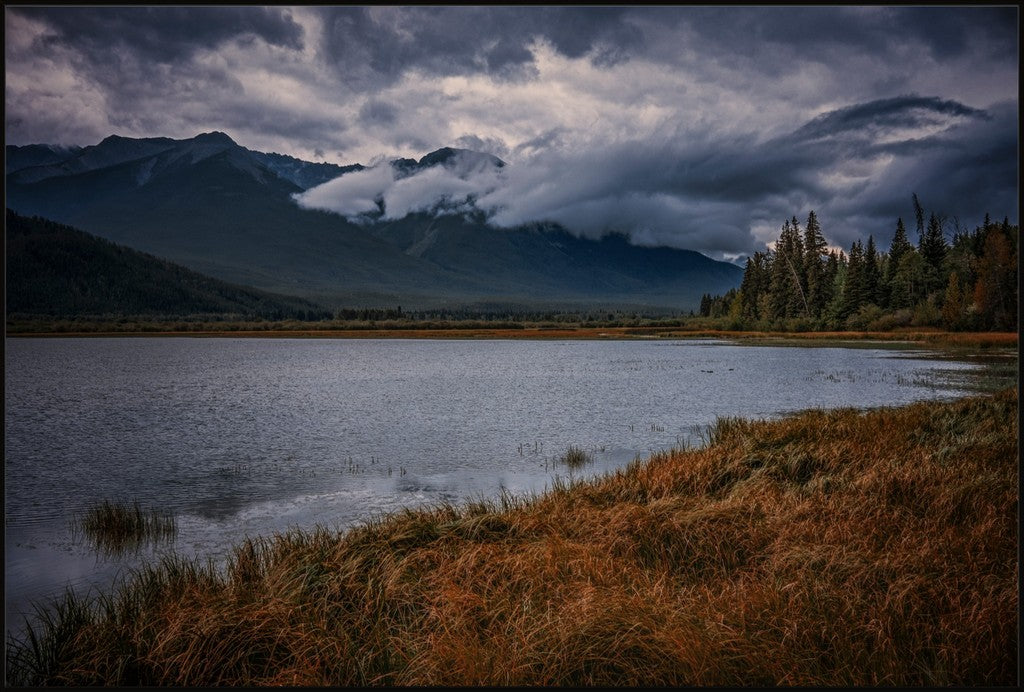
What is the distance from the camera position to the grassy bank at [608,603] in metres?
5.78

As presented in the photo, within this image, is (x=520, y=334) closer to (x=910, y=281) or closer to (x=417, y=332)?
(x=417, y=332)

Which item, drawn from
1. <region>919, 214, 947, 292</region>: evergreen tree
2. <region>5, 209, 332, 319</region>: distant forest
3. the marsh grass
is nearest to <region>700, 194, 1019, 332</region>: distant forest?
<region>919, 214, 947, 292</region>: evergreen tree

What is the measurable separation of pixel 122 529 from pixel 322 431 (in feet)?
41.6

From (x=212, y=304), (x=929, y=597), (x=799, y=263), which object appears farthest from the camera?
(x=212, y=304)

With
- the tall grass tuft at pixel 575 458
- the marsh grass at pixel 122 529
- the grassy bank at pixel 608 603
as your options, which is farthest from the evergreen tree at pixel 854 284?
the marsh grass at pixel 122 529

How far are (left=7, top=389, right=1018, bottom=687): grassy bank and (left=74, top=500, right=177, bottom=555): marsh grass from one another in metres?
2.94

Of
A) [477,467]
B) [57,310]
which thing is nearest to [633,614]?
[477,467]

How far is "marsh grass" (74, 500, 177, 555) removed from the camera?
12.0 metres

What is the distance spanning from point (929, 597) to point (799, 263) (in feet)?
298

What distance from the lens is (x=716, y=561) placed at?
27.1 ft

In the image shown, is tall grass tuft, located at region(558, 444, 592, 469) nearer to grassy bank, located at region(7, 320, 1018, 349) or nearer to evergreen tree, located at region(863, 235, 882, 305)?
grassy bank, located at region(7, 320, 1018, 349)

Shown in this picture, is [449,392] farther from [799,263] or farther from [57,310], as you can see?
[57,310]

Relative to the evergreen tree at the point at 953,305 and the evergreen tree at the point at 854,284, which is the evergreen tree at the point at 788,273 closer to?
the evergreen tree at the point at 854,284

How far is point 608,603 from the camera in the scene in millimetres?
6484
